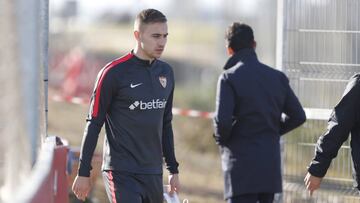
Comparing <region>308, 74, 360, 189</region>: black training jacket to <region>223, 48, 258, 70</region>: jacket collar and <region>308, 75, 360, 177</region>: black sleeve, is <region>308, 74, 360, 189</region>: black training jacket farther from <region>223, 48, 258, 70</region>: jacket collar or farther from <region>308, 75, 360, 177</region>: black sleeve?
<region>223, 48, 258, 70</region>: jacket collar

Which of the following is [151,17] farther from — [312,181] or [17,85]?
[17,85]

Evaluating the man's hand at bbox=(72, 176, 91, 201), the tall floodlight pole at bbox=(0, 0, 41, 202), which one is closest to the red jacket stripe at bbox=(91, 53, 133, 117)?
the man's hand at bbox=(72, 176, 91, 201)

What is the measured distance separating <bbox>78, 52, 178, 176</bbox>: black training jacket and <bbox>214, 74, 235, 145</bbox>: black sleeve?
0.46m

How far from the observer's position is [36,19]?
17.7 feet

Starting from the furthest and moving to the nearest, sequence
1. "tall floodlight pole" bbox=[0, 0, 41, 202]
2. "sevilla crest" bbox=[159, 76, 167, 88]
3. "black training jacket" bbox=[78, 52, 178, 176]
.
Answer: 1. "sevilla crest" bbox=[159, 76, 167, 88]
2. "black training jacket" bbox=[78, 52, 178, 176]
3. "tall floodlight pole" bbox=[0, 0, 41, 202]

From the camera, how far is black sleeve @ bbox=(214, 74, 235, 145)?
768cm

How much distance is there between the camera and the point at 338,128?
22.9ft

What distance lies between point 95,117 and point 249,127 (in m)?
1.19

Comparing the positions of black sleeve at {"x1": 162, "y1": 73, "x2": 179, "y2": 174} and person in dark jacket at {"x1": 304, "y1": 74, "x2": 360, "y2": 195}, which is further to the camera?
black sleeve at {"x1": 162, "y1": 73, "x2": 179, "y2": 174}

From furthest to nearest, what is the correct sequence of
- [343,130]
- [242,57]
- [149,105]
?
[242,57] → [149,105] → [343,130]

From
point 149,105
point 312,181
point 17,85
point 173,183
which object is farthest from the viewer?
point 173,183

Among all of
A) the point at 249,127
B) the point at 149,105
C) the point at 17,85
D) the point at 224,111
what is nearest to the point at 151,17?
the point at 149,105

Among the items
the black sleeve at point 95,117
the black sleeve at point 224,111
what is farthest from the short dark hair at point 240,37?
the black sleeve at point 95,117

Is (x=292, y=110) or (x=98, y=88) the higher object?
(x=98, y=88)
